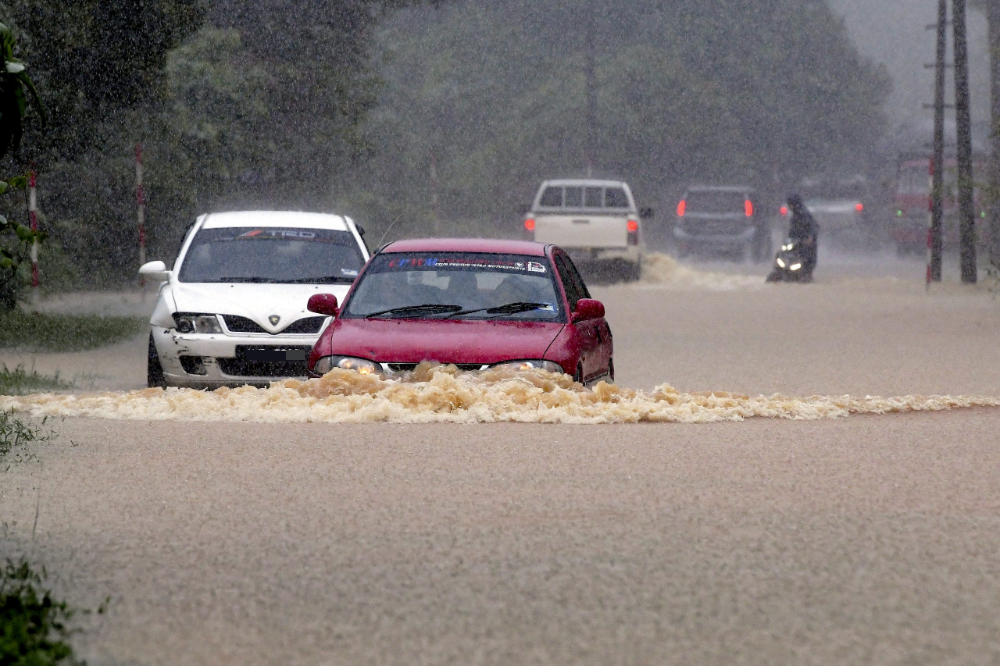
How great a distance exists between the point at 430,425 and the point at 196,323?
11.1ft

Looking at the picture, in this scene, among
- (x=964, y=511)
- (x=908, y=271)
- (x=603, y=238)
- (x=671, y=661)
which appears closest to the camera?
(x=671, y=661)

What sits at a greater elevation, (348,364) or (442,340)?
(442,340)

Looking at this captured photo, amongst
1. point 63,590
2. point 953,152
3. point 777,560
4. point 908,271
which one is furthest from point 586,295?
point 953,152

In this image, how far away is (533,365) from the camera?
11117 millimetres

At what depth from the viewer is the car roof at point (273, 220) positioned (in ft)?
50.4

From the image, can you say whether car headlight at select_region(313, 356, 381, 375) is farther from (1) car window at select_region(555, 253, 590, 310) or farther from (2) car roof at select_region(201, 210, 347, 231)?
(2) car roof at select_region(201, 210, 347, 231)

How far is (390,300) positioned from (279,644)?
21.5 feet

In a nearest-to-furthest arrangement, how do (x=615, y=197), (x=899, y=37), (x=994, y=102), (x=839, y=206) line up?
(x=615, y=197)
(x=994, y=102)
(x=839, y=206)
(x=899, y=37)

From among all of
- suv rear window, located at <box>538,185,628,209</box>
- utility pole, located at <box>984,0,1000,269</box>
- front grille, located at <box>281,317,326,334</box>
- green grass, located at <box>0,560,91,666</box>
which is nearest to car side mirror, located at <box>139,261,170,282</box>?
front grille, located at <box>281,317,326,334</box>

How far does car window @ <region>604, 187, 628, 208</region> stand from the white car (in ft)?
58.4

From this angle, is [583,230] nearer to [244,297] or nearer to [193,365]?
[244,297]

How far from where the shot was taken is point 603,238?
31453 millimetres

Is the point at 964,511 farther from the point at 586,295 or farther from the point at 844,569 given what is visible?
the point at 586,295

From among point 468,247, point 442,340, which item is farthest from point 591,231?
point 442,340
